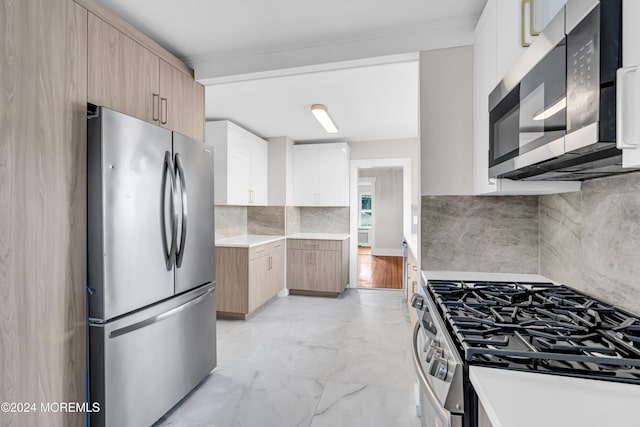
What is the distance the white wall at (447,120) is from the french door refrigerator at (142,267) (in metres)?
1.50

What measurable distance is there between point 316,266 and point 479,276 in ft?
9.61

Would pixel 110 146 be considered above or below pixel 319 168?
below

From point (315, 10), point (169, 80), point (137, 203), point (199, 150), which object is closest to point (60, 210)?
point (137, 203)

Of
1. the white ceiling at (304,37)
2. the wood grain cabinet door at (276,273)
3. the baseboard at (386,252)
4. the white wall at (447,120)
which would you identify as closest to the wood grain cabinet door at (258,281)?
the wood grain cabinet door at (276,273)

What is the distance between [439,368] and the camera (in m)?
0.86

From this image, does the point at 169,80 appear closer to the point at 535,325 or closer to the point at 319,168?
the point at 535,325

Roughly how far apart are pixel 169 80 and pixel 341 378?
238 cm

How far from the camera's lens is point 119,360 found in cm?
156

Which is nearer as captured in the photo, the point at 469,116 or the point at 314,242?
the point at 469,116

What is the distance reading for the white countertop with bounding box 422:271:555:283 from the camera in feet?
5.65

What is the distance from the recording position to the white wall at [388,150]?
4742 mm

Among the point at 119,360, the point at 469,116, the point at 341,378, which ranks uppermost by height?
the point at 469,116

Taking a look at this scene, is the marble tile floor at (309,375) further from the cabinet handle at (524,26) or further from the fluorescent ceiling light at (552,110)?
the cabinet handle at (524,26)

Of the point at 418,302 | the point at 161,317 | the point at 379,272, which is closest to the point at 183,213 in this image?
the point at 161,317
